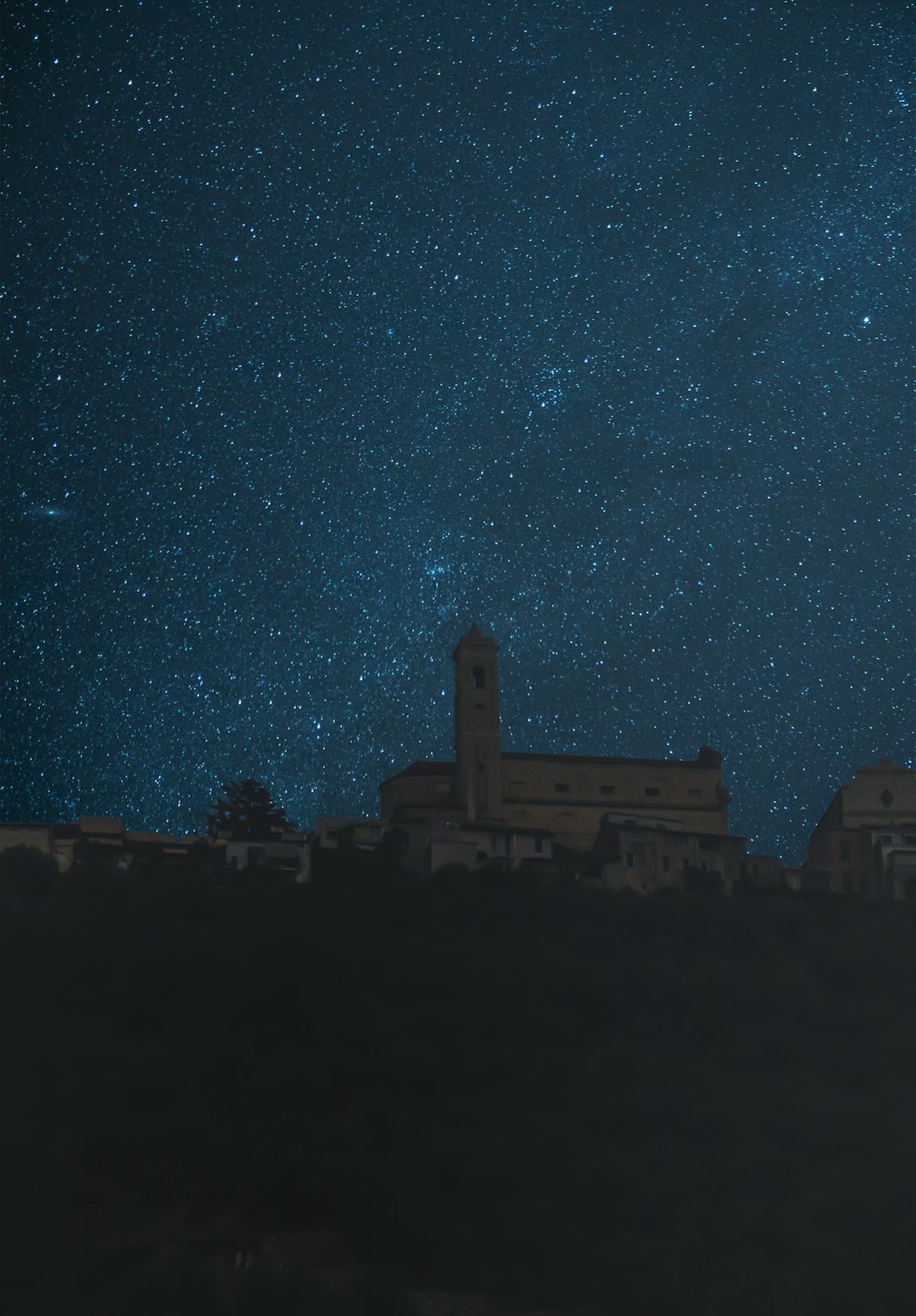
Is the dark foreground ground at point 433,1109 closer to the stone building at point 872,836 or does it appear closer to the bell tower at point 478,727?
the stone building at point 872,836

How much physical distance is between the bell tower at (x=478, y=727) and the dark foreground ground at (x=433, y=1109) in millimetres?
9927

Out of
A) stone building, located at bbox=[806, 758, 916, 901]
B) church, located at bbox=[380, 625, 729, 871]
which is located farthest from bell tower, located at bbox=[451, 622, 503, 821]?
stone building, located at bbox=[806, 758, 916, 901]

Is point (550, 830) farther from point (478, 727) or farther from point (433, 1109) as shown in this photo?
point (433, 1109)

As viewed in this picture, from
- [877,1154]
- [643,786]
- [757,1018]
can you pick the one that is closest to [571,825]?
[643,786]

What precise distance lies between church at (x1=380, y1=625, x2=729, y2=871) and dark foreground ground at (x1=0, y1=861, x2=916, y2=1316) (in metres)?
9.42

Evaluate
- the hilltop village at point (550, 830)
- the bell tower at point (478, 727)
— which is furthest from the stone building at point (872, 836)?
the bell tower at point (478, 727)

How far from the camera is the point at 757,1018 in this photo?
34188 mm

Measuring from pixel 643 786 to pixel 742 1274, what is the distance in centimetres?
2578

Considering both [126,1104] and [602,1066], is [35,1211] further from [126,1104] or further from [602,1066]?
[602,1066]

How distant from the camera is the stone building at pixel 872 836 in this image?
1810 inches

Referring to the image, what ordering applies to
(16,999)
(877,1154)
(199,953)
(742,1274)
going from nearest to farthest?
1. (742,1274)
2. (877,1154)
3. (16,999)
4. (199,953)

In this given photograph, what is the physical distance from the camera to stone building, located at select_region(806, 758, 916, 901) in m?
46.0


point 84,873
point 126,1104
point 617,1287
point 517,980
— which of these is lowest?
point 617,1287

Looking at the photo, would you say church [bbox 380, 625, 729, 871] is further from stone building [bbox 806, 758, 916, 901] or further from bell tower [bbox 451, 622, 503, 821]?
stone building [bbox 806, 758, 916, 901]
